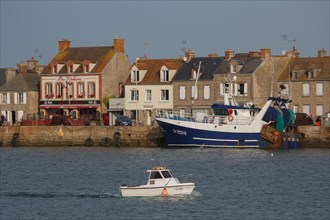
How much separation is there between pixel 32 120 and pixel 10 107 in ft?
41.7

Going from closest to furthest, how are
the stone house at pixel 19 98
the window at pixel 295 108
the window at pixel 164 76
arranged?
the window at pixel 295 108 < the window at pixel 164 76 < the stone house at pixel 19 98

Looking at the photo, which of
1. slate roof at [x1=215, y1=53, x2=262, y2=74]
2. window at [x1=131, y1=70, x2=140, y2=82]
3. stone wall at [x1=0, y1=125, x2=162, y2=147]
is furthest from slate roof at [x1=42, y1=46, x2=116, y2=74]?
stone wall at [x1=0, y1=125, x2=162, y2=147]

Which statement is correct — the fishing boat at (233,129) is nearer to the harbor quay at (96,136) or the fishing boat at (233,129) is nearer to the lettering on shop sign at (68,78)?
the harbor quay at (96,136)

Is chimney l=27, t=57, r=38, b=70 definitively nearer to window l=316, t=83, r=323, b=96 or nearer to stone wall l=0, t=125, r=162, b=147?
stone wall l=0, t=125, r=162, b=147

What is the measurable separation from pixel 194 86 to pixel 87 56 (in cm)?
1451

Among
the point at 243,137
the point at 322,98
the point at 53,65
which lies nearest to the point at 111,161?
the point at 243,137

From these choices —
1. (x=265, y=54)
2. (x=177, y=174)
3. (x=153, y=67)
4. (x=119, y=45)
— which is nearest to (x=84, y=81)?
(x=119, y=45)

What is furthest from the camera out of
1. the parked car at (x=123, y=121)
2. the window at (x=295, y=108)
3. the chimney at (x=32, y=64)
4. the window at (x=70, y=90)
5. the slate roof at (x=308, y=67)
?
the chimney at (x=32, y=64)

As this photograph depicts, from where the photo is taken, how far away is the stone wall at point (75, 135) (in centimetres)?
9931

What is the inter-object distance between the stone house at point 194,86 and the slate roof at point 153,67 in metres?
1.63

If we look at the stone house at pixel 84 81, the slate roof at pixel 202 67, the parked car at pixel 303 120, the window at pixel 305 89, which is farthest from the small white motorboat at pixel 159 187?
the stone house at pixel 84 81

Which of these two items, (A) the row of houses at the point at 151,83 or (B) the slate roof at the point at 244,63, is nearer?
(A) the row of houses at the point at 151,83

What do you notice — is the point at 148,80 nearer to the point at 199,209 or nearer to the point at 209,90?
the point at 209,90

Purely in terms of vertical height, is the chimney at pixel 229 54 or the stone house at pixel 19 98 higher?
the chimney at pixel 229 54
